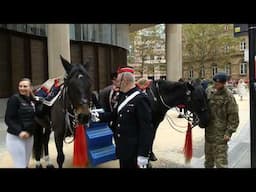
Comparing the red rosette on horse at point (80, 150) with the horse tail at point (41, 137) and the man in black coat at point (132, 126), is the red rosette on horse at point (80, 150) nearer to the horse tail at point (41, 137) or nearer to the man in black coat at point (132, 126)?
the horse tail at point (41, 137)

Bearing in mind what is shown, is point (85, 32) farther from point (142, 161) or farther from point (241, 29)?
point (142, 161)

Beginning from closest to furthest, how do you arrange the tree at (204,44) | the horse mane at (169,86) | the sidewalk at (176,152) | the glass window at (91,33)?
1. the horse mane at (169,86)
2. the sidewalk at (176,152)
3. the glass window at (91,33)
4. the tree at (204,44)

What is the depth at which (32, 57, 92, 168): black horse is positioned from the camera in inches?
193

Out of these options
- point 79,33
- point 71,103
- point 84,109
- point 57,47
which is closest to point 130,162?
point 84,109

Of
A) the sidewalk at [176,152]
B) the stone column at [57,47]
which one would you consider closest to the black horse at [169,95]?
the sidewalk at [176,152]

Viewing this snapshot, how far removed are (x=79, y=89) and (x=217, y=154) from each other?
2307 millimetres

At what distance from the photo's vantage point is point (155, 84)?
6.77m

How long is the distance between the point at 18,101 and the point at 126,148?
1823 mm

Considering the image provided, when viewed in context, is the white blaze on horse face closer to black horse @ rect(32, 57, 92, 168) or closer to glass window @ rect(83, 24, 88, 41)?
black horse @ rect(32, 57, 92, 168)

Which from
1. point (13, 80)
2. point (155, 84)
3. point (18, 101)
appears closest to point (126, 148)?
point (18, 101)

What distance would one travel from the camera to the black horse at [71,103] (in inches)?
193

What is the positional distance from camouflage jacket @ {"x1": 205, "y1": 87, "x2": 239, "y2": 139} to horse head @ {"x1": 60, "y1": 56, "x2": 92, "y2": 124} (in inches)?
75.0
